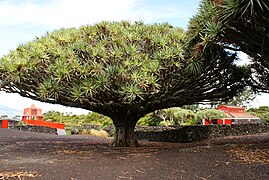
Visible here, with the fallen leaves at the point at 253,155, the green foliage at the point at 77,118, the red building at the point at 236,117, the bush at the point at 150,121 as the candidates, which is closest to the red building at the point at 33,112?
the green foliage at the point at 77,118

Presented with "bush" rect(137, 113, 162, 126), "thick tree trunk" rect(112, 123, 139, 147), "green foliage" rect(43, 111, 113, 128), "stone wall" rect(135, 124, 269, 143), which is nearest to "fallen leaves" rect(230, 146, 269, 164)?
"thick tree trunk" rect(112, 123, 139, 147)

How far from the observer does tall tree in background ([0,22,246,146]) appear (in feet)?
27.5

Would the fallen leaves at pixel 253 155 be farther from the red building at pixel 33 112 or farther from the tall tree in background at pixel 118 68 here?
the red building at pixel 33 112

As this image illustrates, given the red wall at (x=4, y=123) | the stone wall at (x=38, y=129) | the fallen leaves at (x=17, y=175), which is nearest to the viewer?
the fallen leaves at (x=17, y=175)

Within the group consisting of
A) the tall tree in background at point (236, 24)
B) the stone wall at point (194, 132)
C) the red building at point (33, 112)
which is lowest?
the stone wall at point (194, 132)

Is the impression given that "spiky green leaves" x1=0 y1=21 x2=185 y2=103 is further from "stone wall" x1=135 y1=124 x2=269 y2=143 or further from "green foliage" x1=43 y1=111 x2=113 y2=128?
"green foliage" x1=43 y1=111 x2=113 y2=128

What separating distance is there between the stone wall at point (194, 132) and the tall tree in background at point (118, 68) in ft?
16.4

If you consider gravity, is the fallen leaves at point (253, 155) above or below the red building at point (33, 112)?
below

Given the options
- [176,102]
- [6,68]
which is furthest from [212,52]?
[6,68]

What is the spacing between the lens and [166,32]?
1042cm

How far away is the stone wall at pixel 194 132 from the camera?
1592cm

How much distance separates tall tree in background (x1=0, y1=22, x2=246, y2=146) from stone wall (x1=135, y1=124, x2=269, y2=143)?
4994 millimetres

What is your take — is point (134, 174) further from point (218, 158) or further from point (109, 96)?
point (109, 96)

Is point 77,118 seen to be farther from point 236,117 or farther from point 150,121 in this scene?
point 236,117
